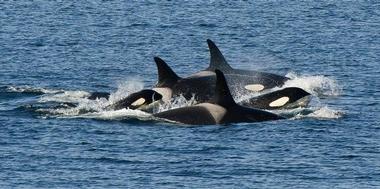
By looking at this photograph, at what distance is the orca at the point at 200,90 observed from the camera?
137 ft

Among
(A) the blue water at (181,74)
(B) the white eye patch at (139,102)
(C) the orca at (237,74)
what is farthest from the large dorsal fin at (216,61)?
(B) the white eye patch at (139,102)

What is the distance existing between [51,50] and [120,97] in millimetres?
14736

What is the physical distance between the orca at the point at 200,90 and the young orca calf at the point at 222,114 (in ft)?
9.47

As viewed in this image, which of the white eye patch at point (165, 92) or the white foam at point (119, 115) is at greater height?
the white eye patch at point (165, 92)

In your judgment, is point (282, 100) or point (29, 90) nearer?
point (282, 100)

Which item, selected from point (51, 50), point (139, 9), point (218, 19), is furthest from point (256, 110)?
point (139, 9)

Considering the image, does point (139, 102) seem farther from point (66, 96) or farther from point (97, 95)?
point (66, 96)

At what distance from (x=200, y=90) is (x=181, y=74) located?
7.17 m

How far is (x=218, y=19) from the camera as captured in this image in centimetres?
7338

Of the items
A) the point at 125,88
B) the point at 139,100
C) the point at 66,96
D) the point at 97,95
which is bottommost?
the point at 66,96

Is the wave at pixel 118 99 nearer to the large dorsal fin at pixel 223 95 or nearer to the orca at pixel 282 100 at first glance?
the orca at pixel 282 100

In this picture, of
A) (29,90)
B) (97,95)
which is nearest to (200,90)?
(97,95)

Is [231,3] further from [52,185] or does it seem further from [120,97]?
[52,185]

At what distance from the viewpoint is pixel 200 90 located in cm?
4378
